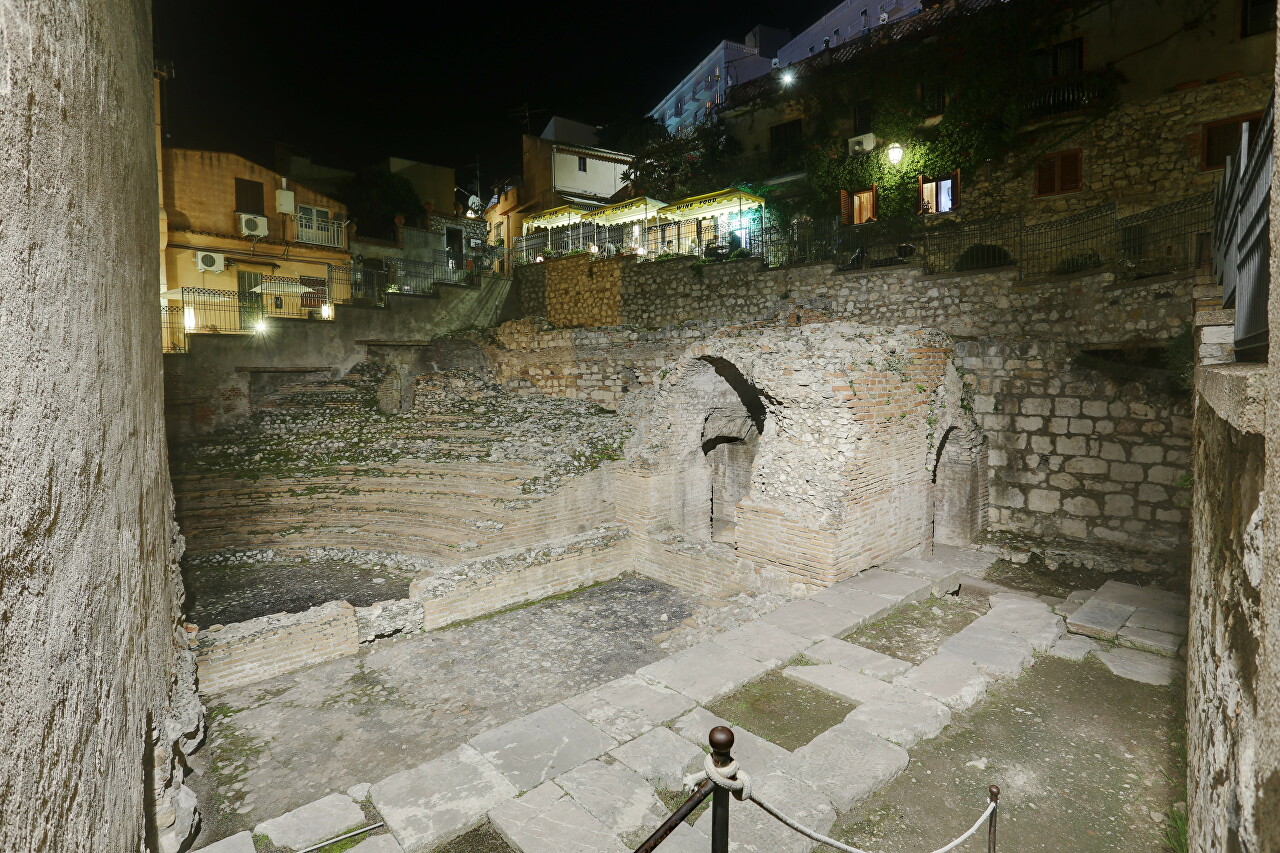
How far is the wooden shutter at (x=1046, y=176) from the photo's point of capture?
49.9 ft

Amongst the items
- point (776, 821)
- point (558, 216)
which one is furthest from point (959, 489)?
point (558, 216)

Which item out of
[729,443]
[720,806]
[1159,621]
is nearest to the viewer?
[720,806]

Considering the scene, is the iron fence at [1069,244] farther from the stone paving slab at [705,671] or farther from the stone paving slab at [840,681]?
the stone paving slab at [705,671]

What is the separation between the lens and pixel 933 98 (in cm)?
1694

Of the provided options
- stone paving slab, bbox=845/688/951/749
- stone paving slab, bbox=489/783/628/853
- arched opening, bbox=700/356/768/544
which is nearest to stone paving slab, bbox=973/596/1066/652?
stone paving slab, bbox=845/688/951/749

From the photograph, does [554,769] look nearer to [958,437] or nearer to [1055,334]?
[958,437]

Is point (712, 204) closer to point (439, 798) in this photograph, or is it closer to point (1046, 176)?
point (1046, 176)

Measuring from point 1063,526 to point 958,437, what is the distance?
1743 mm

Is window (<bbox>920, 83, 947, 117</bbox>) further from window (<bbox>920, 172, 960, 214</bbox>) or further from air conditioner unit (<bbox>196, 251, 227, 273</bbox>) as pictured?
air conditioner unit (<bbox>196, 251, 227, 273</bbox>)

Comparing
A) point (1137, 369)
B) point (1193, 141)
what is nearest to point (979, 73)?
point (1193, 141)

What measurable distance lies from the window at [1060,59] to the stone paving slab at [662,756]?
17.7m

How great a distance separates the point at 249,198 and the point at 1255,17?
25121mm

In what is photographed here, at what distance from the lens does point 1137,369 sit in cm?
802

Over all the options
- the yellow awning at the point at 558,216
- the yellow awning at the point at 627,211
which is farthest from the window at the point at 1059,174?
the yellow awning at the point at 558,216
